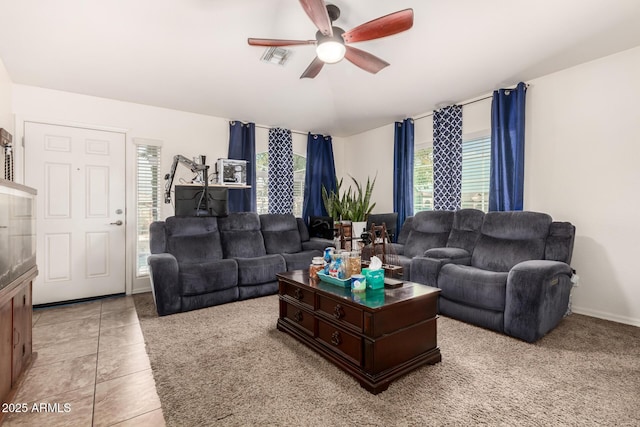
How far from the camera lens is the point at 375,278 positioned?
2203 mm

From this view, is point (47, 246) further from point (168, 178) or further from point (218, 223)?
point (218, 223)

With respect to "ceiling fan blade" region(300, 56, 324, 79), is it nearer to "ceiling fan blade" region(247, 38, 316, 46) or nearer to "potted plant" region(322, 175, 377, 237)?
"ceiling fan blade" region(247, 38, 316, 46)

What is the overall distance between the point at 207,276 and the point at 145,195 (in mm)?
1713

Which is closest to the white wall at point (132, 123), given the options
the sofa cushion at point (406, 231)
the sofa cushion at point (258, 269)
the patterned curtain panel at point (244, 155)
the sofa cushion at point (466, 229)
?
the patterned curtain panel at point (244, 155)

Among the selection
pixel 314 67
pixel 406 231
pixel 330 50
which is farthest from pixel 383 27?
pixel 406 231

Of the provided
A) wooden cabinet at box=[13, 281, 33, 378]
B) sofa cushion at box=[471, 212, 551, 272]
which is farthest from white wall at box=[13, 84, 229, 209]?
sofa cushion at box=[471, 212, 551, 272]

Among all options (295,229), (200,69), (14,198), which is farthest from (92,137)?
(295,229)

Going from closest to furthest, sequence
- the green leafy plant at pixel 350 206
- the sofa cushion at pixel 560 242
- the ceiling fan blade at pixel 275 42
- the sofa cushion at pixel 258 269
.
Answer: the ceiling fan blade at pixel 275 42, the sofa cushion at pixel 560 242, the sofa cushion at pixel 258 269, the green leafy plant at pixel 350 206

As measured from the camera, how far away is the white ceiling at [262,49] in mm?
2535

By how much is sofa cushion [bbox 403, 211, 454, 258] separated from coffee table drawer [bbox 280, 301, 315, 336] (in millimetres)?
1931

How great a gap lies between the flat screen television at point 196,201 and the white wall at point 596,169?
401 cm

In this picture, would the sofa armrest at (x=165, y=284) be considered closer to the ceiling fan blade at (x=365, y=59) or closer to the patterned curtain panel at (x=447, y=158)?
the ceiling fan blade at (x=365, y=59)

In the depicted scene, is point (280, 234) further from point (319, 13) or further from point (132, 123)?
point (319, 13)

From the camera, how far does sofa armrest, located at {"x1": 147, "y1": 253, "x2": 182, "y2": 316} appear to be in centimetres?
313
